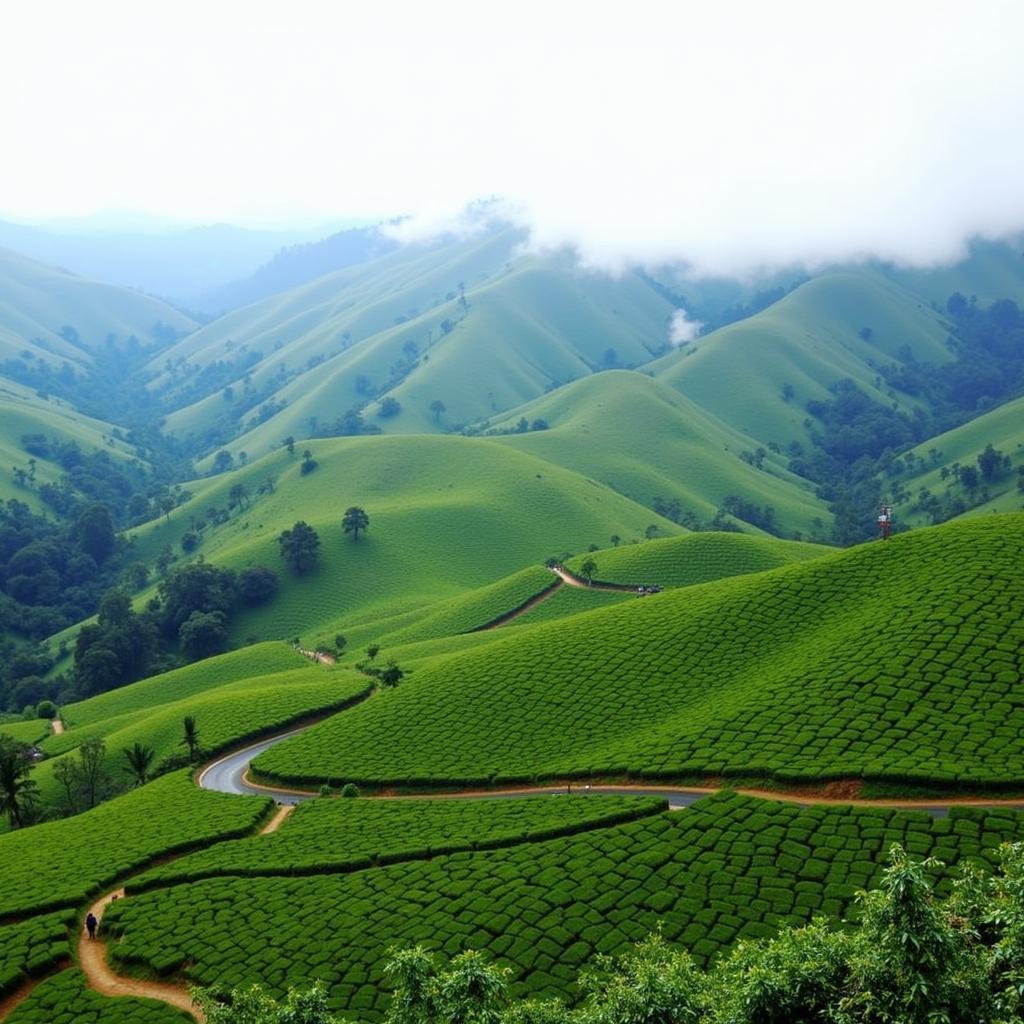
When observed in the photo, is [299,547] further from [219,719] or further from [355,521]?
[219,719]

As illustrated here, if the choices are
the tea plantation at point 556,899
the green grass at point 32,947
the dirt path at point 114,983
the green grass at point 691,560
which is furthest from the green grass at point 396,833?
the green grass at point 691,560

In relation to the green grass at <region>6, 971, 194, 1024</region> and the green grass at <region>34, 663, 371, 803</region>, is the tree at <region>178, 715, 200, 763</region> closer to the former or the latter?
the green grass at <region>34, 663, 371, 803</region>

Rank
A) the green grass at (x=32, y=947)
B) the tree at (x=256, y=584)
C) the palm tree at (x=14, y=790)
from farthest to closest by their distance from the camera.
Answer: the tree at (x=256, y=584) → the palm tree at (x=14, y=790) → the green grass at (x=32, y=947)

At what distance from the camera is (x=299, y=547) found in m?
158

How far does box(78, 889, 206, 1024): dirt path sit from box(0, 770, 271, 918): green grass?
494cm

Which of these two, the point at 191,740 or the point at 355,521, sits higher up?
the point at 355,521

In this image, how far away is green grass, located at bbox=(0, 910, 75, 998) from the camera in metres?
40.4

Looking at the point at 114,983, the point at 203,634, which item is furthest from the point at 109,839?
the point at 203,634

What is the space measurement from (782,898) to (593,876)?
934 centimetres

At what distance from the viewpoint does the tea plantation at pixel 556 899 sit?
35.8 m

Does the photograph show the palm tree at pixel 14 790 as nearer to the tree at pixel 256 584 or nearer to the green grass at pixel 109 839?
the green grass at pixel 109 839

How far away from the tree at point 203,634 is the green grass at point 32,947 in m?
98.9

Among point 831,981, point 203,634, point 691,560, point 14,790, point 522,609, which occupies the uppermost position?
point 831,981

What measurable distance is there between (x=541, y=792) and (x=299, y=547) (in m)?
112
